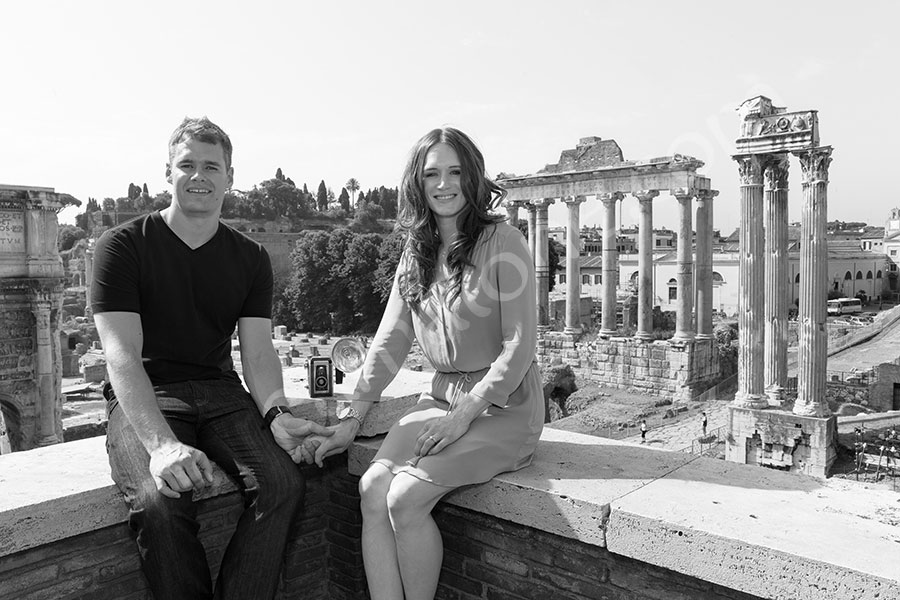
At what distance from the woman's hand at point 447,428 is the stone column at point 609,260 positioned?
932 inches

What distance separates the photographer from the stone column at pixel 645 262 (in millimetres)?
24969

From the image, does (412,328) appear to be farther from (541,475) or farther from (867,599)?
(867,599)

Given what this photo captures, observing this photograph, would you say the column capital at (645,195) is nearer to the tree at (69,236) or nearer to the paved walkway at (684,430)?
the paved walkway at (684,430)

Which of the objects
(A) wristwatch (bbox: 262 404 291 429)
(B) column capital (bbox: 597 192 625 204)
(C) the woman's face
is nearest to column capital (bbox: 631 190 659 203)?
(B) column capital (bbox: 597 192 625 204)

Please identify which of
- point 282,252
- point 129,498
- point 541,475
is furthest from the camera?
point 282,252

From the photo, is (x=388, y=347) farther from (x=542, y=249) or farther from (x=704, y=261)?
(x=542, y=249)

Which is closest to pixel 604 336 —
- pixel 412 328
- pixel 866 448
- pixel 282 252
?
pixel 866 448

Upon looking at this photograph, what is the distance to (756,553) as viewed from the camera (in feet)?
7.59

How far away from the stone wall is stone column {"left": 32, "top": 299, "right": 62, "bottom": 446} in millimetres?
15725

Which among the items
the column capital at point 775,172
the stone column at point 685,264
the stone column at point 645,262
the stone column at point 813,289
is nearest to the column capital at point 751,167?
the column capital at point 775,172

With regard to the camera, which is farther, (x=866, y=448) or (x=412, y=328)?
(x=866, y=448)

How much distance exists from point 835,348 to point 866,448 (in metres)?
21.2

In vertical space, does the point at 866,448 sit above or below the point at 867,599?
below

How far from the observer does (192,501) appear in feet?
9.30
